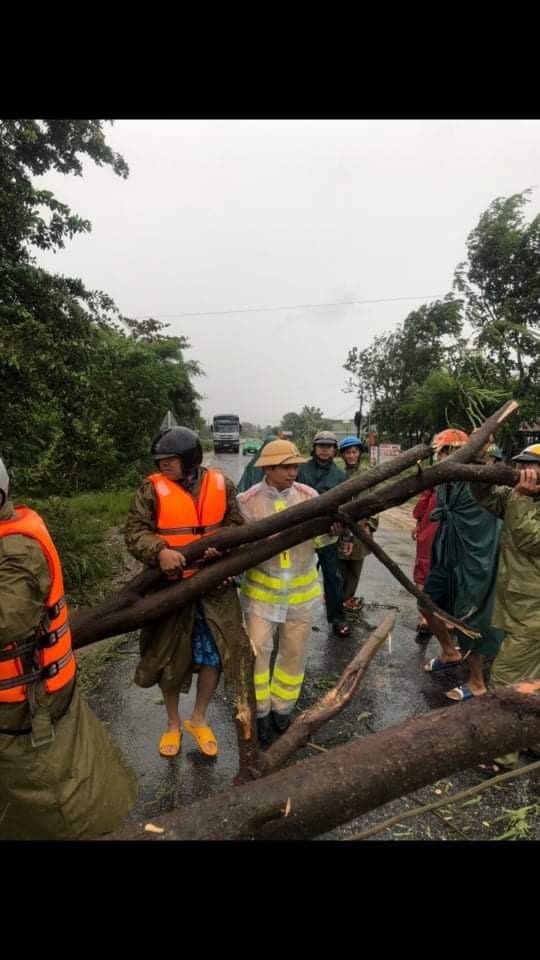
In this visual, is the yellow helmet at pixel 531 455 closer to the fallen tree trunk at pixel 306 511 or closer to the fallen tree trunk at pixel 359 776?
the fallen tree trunk at pixel 306 511

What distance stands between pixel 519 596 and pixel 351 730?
1.34m

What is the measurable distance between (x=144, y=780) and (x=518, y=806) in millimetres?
1932

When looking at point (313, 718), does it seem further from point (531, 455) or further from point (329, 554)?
point (329, 554)

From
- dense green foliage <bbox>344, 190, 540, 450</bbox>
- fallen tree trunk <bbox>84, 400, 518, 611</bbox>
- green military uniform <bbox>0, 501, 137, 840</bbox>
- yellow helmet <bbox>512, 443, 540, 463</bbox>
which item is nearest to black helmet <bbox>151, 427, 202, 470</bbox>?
fallen tree trunk <bbox>84, 400, 518, 611</bbox>

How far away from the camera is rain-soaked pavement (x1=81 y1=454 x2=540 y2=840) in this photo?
2.30 metres

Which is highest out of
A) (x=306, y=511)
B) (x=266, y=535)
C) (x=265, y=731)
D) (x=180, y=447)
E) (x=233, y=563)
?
(x=180, y=447)

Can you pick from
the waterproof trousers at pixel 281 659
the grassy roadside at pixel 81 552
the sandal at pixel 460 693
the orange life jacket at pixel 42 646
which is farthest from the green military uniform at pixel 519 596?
the grassy roadside at pixel 81 552

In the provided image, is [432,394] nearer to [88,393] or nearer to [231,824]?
[88,393]

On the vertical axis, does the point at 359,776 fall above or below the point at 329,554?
above

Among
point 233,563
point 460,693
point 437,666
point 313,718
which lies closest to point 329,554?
point 437,666

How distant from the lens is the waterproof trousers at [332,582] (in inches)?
175

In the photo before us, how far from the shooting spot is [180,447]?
259 cm

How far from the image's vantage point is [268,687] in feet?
9.86

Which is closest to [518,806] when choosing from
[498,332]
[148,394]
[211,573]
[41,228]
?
[211,573]
